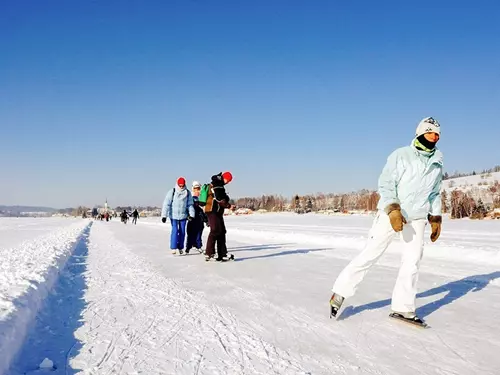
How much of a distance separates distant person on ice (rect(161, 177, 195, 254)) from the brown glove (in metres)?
7.82

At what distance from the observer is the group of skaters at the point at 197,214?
9477 millimetres

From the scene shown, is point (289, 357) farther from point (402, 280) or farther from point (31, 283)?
point (31, 283)

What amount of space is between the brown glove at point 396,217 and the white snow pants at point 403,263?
0.16m

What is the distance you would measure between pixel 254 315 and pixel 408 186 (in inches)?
80.6

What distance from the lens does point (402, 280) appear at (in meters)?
4.22

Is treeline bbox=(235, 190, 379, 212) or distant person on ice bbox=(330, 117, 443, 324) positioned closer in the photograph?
distant person on ice bbox=(330, 117, 443, 324)

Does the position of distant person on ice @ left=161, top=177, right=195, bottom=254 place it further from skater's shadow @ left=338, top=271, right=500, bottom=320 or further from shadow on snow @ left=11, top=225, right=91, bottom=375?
skater's shadow @ left=338, top=271, right=500, bottom=320

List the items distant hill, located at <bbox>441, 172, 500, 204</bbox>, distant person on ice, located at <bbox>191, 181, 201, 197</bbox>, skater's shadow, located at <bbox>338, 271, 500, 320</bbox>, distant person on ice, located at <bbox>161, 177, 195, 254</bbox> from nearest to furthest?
skater's shadow, located at <bbox>338, 271, 500, 320</bbox>, distant person on ice, located at <bbox>161, 177, 195, 254</bbox>, distant person on ice, located at <bbox>191, 181, 201, 197</bbox>, distant hill, located at <bbox>441, 172, 500, 204</bbox>

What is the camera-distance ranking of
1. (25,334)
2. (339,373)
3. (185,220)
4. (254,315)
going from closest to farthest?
1. (339,373)
2. (25,334)
3. (254,315)
4. (185,220)

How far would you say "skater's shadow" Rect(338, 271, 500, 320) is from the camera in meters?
4.65

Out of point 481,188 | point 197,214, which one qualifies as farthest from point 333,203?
point 197,214

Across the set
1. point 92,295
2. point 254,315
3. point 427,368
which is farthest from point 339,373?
point 92,295

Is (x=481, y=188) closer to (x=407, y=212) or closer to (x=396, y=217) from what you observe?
(x=407, y=212)

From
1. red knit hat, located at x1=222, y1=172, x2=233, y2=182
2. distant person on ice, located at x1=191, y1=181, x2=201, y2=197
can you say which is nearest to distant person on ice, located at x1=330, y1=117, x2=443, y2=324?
red knit hat, located at x1=222, y1=172, x2=233, y2=182
